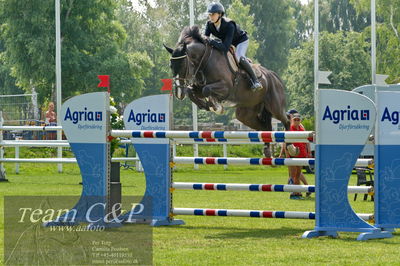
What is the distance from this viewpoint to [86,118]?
9477 millimetres

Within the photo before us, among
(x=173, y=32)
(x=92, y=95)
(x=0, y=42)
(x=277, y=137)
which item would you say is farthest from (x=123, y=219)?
(x=173, y=32)

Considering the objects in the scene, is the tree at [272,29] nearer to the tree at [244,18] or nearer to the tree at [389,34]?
the tree at [244,18]

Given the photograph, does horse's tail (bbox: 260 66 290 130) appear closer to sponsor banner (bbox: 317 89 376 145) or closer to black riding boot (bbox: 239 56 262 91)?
black riding boot (bbox: 239 56 262 91)

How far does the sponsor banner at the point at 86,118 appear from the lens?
30.8ft

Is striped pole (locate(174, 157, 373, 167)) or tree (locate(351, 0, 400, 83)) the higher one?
tree (locate(351, 0, 400, 83))

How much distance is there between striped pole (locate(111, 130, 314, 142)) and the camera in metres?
8.49

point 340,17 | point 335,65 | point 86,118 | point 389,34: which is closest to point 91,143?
point 86,118

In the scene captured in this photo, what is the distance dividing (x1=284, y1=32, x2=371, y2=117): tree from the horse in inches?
1771

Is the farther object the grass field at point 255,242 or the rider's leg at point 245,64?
the rider's leg at point 245,64

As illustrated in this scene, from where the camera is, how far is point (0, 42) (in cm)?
5847

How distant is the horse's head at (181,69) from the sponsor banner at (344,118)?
7.53 feet

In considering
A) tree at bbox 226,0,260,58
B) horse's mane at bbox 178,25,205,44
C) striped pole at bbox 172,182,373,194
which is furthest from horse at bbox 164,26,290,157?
tree at bbox 226,0,260,58

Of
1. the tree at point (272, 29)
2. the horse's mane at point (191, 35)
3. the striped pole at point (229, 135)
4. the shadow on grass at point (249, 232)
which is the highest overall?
the tree at point (272, 29)

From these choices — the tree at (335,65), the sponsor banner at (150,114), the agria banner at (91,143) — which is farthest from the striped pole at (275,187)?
the tree at (335,65)
